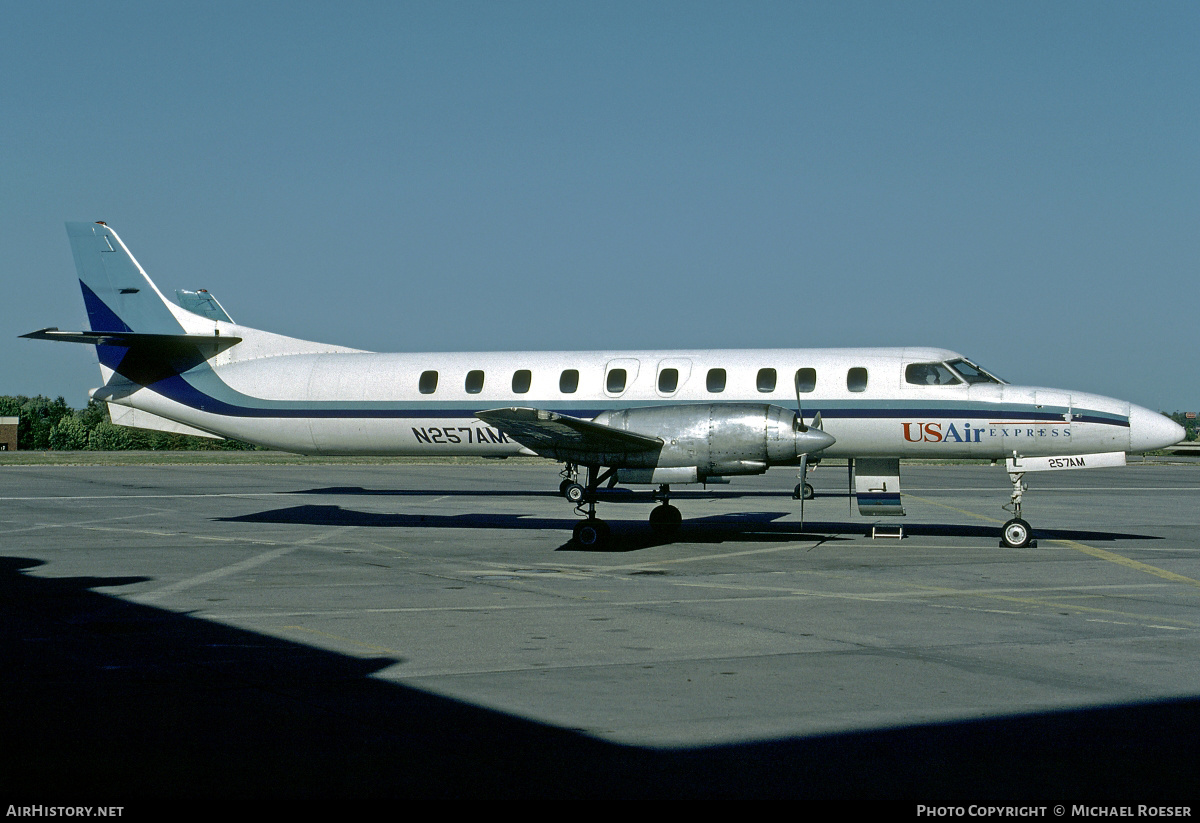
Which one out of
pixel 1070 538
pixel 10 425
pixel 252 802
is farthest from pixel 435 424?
pixel 10 425

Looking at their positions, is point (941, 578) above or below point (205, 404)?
below

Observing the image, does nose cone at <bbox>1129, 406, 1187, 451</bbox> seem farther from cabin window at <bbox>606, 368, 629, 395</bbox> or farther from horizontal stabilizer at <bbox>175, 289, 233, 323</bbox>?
horizontal stabilizer at <bbox>175, 289, 233, 323</bbox>

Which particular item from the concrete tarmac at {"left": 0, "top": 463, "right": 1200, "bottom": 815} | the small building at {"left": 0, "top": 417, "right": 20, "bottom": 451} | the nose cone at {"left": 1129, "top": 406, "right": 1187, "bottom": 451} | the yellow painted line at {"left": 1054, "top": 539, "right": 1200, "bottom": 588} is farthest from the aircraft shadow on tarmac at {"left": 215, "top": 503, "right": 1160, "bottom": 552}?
the small building at {"left": 0, "top": 417, "right": 20, "bottom": 451}

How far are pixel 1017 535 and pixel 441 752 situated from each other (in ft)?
46.2

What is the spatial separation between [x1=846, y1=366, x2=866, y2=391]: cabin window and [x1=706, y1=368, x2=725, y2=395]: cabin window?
242cm

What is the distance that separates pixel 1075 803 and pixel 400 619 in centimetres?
718

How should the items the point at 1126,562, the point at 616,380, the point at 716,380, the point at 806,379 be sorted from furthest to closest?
the point at 616,380, the point at 716,380, the point at 806,379, the point at 1126,562

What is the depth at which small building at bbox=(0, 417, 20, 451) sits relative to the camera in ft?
274

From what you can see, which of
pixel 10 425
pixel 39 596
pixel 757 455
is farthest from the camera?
pixel 10 425

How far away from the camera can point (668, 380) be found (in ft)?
68.4

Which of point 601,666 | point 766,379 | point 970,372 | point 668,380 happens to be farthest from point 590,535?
point 601,666

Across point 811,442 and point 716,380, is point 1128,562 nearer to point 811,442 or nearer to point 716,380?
point 811,442

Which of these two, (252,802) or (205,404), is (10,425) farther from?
(252,802)

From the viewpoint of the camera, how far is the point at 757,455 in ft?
55.3
